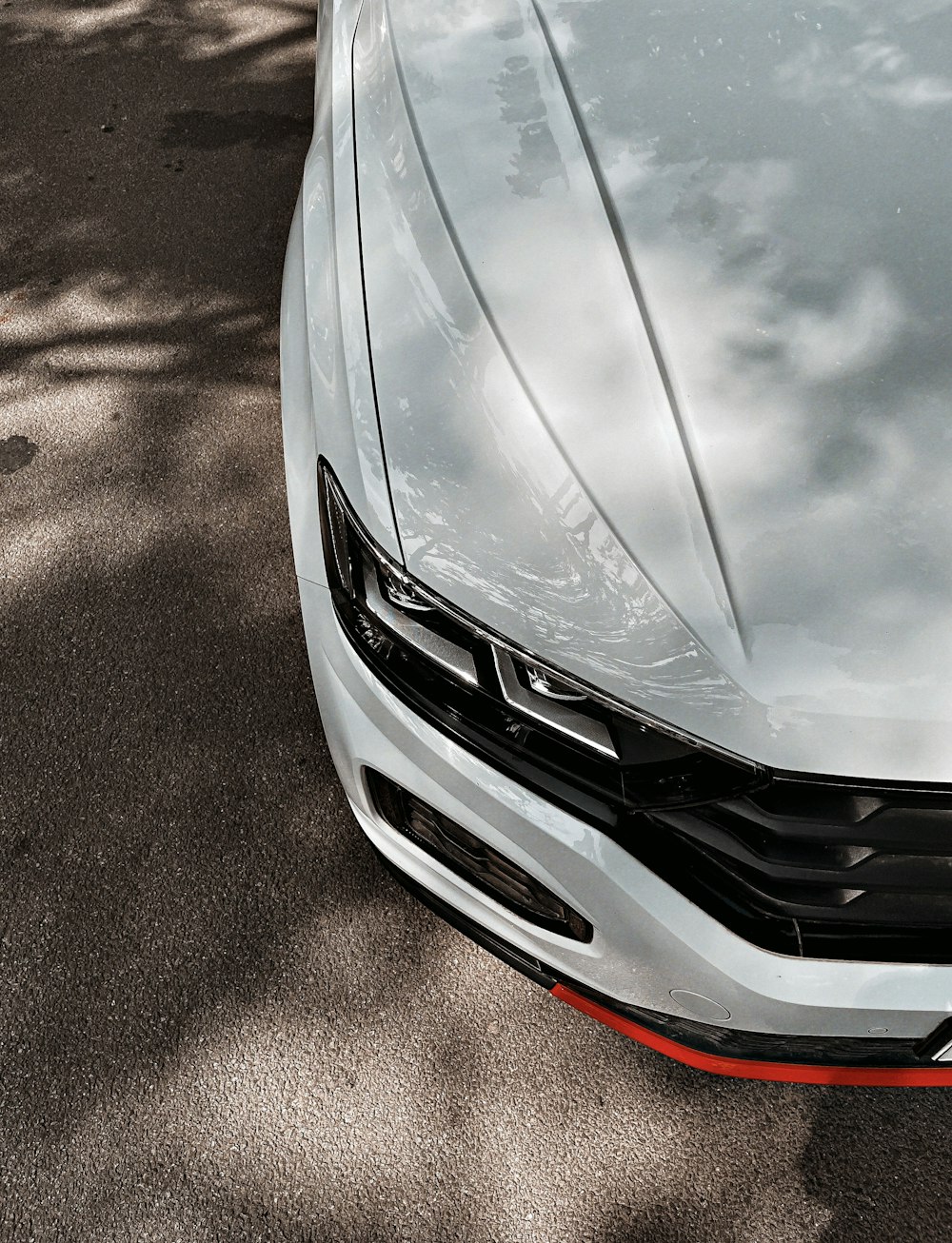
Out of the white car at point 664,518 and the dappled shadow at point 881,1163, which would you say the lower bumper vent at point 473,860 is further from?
the dappled shadow at point 881,1163

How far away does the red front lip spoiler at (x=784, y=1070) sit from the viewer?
1469 millimetres

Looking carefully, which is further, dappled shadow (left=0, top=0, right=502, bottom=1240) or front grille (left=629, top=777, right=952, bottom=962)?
dappled shadow (left=0, top=0, right=502, bottom=1240)

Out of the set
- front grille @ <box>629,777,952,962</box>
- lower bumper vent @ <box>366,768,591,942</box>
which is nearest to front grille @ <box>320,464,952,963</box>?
front grille @ <box>629,777,952,962</box>

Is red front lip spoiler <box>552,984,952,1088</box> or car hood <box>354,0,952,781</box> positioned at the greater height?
car hood <box>354,0,952,781</box>

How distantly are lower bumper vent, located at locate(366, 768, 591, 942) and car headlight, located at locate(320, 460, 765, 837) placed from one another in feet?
0.54

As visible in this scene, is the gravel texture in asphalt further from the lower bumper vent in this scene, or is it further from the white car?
the lower bumper vent

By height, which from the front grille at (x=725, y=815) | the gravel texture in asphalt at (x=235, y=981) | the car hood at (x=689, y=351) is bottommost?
the gravel texture in asphalt at (x=235, y=981)

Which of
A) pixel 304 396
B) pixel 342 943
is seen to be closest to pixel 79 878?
pixel 342 943

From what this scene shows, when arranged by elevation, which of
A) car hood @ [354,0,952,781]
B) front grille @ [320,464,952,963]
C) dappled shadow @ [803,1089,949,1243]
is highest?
car hood @ [354,0,952,781]

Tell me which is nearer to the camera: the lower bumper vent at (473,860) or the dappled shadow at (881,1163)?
the lower bumper vent at (473,860)

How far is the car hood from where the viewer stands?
129 centimetres

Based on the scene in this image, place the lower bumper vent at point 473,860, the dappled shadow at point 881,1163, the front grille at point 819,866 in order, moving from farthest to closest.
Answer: the dappled shadow at point 881,1163 → the lower bumper vent at point 473,860 → the front grille at point 819,866

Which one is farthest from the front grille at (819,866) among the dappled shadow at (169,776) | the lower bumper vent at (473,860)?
the dappled shadow at (169,776)

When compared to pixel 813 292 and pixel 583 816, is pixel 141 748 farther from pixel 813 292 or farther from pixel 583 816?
pixel 813 292
